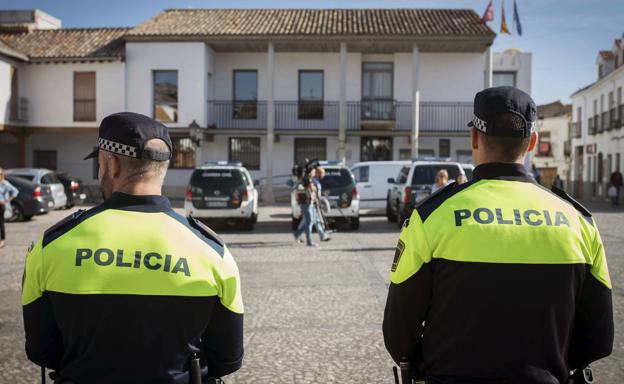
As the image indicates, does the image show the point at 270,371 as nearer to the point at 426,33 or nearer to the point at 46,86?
the point at 426,33

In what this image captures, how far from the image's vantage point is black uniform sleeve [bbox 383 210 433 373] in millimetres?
2248

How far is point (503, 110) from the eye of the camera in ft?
7.72

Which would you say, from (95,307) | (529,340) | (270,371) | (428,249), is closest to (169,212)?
(95,307)

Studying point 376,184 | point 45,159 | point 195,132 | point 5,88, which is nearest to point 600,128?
point 376,184

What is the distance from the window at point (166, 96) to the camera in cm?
2955

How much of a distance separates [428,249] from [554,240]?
0.43 metres

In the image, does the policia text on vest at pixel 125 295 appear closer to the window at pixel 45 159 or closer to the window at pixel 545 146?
the window at pixel 45 159

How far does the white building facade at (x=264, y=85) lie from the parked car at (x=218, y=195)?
472 inches

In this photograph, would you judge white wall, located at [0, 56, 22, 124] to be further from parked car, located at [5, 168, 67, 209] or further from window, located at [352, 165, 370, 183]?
window, located at [352, 165, 370, 183]

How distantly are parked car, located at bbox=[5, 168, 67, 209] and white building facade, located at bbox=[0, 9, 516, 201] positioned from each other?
8.82m

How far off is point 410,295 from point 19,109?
31.2 metres

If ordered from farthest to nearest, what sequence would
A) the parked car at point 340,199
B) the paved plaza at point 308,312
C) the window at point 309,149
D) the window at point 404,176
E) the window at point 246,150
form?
the window at point 246,150
the window at point 309,149
the window at point 404,176
the parked car at point 340,199
the paved plaza at point 308,312

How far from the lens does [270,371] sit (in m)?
5.11

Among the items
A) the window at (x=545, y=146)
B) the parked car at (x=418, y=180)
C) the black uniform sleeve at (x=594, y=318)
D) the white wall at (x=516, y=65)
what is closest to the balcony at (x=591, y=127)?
the white wall at (x=516, y=65)
